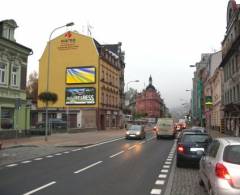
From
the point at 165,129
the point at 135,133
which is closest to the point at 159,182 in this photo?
the point at 135,133

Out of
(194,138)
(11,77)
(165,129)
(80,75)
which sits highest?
(80,75)

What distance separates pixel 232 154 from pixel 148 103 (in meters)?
152

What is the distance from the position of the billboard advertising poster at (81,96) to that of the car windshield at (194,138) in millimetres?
42925

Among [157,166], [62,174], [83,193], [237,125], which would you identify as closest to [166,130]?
[237,125]

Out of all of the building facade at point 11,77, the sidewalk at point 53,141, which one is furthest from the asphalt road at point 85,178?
the building facade at point 11,77

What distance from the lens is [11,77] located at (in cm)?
3052

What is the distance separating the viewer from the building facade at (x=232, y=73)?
36312 mm

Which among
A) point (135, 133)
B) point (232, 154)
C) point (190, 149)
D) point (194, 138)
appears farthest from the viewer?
point (135, 133)

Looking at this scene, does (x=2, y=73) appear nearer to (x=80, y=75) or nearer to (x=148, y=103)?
(x=80, y=75)

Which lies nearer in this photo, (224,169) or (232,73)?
(224,169)

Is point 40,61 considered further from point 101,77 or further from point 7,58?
point 7,58

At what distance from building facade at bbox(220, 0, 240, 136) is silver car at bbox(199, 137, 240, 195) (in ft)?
89.3

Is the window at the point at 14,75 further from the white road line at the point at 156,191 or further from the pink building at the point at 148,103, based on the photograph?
the pink building at the point at 148,103

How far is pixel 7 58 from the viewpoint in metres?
29.8
